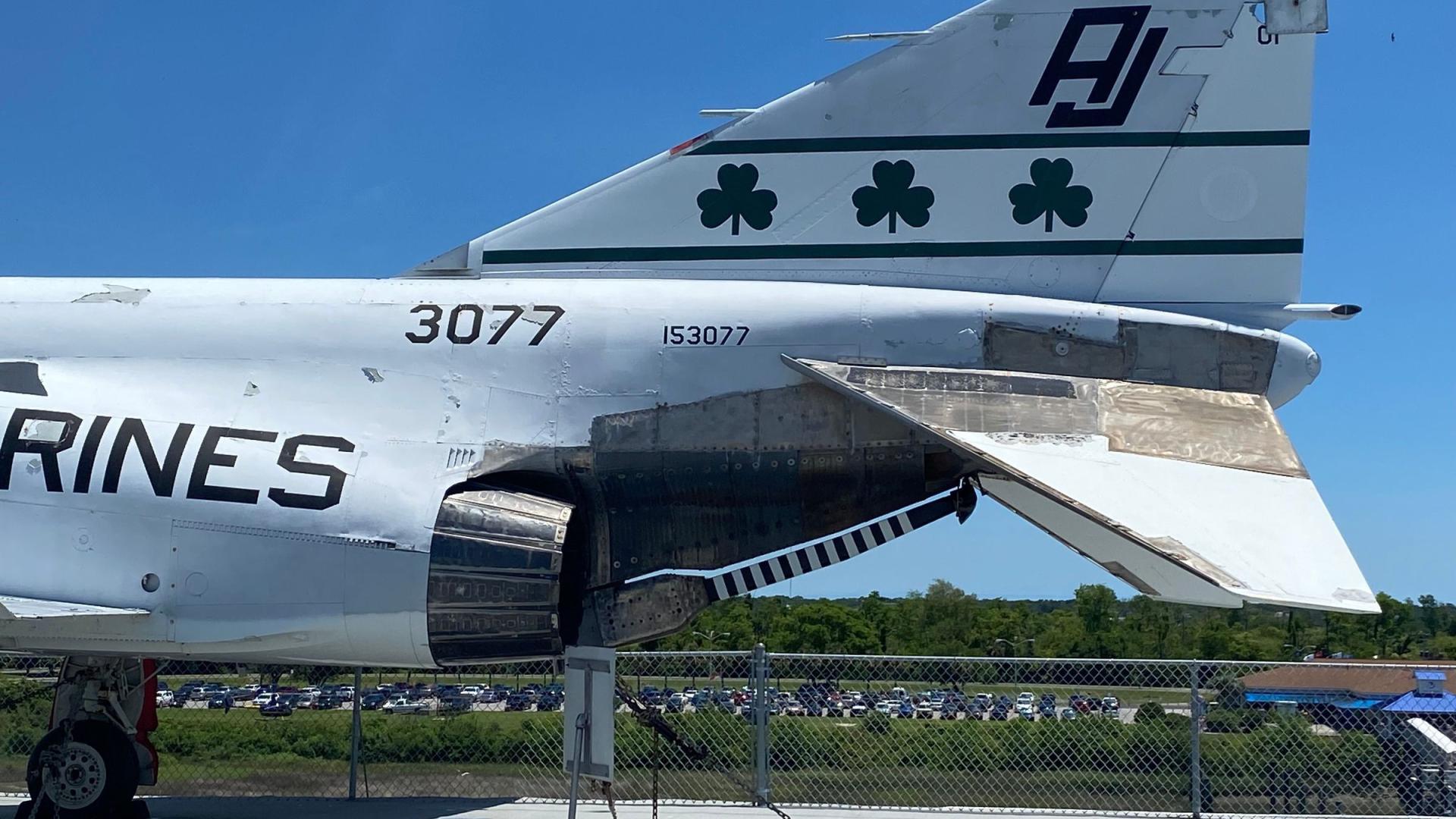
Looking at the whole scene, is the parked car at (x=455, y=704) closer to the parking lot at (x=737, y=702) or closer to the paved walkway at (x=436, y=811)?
the parking lot at (x=737, y=702)

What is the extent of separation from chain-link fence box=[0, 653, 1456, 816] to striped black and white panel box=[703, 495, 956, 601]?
930 mm

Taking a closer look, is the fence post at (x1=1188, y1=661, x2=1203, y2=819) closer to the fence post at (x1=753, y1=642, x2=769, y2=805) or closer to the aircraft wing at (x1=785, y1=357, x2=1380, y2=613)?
the aircraft wing at (x1=785, y1=357, x2=1380, y2=613)

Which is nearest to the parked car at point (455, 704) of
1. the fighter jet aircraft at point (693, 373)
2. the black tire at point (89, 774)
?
the fighter jet aircraft at point (693, 373)

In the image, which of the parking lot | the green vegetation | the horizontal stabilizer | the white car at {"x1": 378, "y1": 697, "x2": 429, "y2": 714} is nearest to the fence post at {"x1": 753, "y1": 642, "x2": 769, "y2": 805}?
the parking lot

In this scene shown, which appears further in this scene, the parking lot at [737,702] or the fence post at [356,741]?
the parking lot at [737,702]

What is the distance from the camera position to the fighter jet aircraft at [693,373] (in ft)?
22.8

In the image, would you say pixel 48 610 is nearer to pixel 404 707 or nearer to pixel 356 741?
pixel 356 741

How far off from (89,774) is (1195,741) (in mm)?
7136

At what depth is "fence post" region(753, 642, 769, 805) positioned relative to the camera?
8.45 metres

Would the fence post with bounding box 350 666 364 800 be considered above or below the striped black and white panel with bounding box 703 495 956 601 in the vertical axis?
below

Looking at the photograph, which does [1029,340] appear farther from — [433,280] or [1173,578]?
[433,280]

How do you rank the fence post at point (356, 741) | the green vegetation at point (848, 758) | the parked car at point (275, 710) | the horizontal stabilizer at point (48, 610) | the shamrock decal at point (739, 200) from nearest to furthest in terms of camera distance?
1. the horizontal stabilizer at point (48, 610)
2. the shamrock decal at point (739, 200)
3. the green vegetation at point (848, 758)
4. the fence post at point (356, 741)
5. the parked car at point (275, 710)

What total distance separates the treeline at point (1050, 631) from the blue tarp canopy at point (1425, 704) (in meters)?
14.3

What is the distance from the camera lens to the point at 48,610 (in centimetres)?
688
